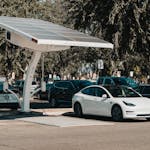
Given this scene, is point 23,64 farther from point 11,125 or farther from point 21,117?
point 11,125

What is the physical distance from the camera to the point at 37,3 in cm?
4259

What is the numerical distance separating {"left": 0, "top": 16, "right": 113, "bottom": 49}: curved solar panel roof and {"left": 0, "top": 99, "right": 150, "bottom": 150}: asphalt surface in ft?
10.4

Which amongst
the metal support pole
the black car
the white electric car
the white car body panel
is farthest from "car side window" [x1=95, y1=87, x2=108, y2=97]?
the black car

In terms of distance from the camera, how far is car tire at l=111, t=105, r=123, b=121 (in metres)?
21.3

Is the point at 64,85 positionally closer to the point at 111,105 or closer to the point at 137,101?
the point at 111,105

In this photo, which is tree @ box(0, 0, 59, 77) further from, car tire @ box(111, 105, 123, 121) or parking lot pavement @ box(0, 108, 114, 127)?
car tire @ box(111, 105, 123, 121)

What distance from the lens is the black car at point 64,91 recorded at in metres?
30.9

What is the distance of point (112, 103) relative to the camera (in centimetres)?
2169

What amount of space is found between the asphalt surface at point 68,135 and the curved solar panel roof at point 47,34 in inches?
125

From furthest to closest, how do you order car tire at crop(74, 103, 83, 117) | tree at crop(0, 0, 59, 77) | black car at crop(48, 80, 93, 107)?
1. tree at crop(0, 0, 59, 77)
2. black car at crop(48, 80, 93, 107)
3. car tire at crop(74, 103, 83, 117)

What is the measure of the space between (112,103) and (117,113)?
48cm

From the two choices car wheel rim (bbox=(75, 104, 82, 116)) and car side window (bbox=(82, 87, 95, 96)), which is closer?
car side window (bbox=(82, 87, 95, 96))

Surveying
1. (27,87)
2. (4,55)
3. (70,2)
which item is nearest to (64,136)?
(27,87)

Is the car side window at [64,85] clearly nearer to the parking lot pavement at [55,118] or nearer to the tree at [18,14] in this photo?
the parking lot pavement at [55,118]
